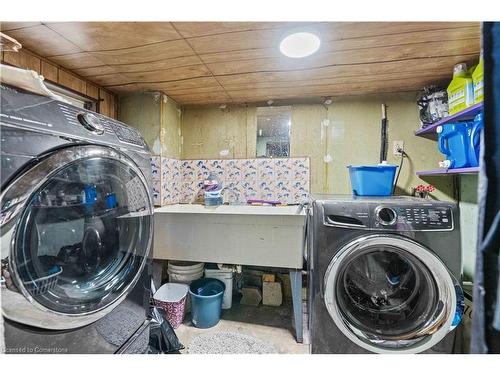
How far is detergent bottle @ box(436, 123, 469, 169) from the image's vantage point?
1.38 metres

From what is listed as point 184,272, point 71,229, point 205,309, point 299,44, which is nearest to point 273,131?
point 299,44

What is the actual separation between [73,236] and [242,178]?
154cm

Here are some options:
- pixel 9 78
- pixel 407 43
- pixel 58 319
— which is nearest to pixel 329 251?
pixel 58 319

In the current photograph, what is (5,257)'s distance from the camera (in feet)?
1.97

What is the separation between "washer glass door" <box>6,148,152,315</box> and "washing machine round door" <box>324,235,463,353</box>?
40.7 inches

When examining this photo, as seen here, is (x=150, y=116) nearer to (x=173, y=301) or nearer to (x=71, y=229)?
(x=71, y=229)

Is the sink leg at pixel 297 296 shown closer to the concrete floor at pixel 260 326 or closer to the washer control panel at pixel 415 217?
the concrete floor at pixel 260 326

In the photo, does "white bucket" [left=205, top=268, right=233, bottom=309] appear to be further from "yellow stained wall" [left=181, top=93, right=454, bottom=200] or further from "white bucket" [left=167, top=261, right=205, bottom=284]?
"yellow stained wall" [left=181, top=93, right=454, bottom=200]

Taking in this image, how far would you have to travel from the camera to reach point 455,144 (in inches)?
56.7

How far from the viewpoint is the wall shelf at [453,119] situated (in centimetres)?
126

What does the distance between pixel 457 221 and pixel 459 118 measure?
772mm

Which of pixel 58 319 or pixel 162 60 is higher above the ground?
pixel 162 60

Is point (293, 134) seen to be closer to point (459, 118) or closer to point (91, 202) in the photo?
point (459, 118)

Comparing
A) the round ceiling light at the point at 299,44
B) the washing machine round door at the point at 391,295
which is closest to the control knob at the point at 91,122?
the round ceiling light at the point at 299,44
